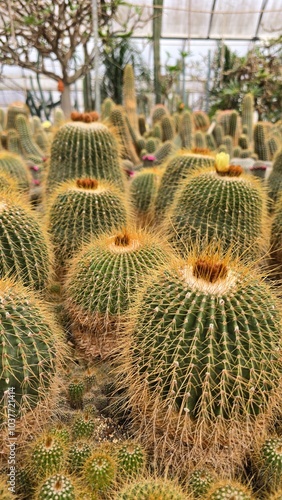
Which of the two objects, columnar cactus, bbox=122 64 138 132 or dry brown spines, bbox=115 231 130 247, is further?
columnar cactus, bbox=122 64 138 132

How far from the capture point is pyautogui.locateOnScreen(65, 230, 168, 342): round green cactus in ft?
7.41

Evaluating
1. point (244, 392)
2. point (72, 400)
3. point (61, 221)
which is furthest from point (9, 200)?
point (244, 392)

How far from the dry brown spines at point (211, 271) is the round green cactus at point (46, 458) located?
792mm

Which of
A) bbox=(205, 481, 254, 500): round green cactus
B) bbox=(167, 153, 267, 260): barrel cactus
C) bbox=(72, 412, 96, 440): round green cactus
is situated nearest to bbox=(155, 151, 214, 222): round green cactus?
bbox=(167, 153, 267, 260): barrel cactus

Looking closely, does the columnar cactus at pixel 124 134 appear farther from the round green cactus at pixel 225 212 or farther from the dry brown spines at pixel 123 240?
the dry brown spines at pixel 123 240

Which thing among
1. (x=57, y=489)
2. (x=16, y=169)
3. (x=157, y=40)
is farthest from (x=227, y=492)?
(x=157, y=40)

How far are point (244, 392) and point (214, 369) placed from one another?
0.48ft

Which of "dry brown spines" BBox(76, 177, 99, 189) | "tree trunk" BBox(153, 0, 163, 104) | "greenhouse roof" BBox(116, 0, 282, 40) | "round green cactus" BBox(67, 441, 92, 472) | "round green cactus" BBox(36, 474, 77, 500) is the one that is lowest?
"round green cactus" BBox(67, 441, 92, 472)

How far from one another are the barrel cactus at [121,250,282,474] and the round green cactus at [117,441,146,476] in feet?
0.31

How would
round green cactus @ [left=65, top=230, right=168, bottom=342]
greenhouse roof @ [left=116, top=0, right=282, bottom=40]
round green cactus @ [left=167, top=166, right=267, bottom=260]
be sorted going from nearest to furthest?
round green cactus @ [left=65, top=230, right=168, bottom=342]
round green cactus @ [left=167, top=166, right=267, bottom=260]
greenhouse roof @ [left=116, top=0, right=282, bottom=40]

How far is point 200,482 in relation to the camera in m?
1.53

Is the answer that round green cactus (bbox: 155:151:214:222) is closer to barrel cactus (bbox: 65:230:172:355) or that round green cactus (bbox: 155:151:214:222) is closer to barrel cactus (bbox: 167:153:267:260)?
barrel cactus (bbox: 167:153:267:260)

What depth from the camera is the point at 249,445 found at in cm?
170

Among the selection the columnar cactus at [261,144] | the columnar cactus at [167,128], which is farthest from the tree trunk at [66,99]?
the columnar cactus at [261,144]
